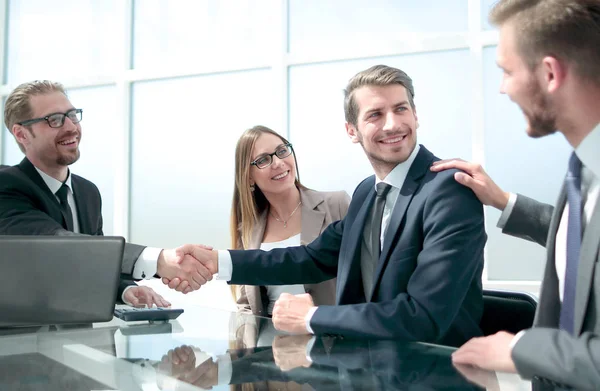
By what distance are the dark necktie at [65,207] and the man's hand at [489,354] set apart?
2.20 m

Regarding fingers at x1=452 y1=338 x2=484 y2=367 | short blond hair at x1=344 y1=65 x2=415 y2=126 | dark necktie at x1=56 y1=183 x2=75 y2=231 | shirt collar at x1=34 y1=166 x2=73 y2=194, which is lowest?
fingers at x1=452 y1=338 x2=484 y2=367

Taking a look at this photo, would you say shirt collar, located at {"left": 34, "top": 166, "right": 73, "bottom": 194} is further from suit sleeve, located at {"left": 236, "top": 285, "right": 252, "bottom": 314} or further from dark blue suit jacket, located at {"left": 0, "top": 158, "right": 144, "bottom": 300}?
suit sleeve, located at {"left": 236, "top": 285, "right": 252, "bottom": 314}

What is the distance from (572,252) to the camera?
3.93 ft

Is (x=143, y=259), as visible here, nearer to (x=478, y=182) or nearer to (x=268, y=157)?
(x=268, y=157)

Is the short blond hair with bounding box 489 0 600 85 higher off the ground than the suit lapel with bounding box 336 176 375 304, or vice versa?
the short blond hair with bounding box 489 0 600 85

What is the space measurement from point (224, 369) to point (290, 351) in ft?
0.77

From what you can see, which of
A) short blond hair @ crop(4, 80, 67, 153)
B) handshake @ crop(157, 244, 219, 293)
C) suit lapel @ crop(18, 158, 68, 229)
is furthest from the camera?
short blond hair @ crop(4, 80, 67, 153)

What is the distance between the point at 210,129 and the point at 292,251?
341cm

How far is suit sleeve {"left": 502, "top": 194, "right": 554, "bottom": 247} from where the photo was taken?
193 cm

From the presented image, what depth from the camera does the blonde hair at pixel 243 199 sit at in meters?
3.39

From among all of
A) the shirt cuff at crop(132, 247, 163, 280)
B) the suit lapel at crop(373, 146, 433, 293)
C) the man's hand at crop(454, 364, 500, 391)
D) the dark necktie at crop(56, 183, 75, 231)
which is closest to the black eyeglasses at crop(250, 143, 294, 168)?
the shirt cuff at crop(132, 247, 163, 280)

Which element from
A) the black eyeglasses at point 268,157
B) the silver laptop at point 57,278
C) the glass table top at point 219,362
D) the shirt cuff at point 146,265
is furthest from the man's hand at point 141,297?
the black eyeglasses at point 268,157

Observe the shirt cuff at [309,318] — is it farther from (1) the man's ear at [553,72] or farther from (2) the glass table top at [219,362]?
(1) the man's ear at [553,72]

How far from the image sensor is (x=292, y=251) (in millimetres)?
2361
